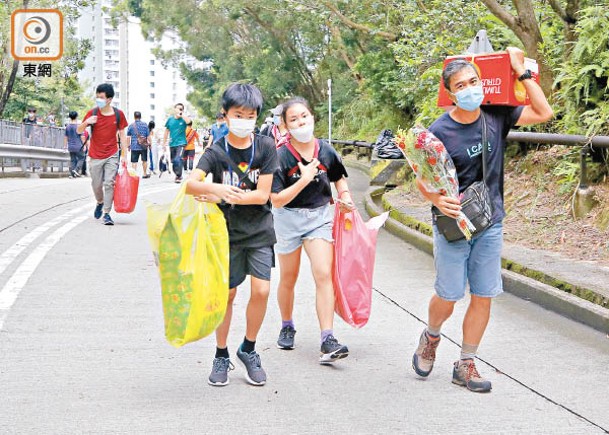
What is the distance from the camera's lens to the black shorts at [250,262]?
5.48 m

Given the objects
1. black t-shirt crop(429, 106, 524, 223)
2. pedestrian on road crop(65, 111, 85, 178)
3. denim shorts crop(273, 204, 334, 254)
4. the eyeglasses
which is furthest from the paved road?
pedestrian on road crop(65, 111, 85, 178)

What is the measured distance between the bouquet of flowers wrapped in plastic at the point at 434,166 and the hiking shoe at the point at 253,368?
1.37m

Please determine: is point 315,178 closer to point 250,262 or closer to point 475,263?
point 250,262

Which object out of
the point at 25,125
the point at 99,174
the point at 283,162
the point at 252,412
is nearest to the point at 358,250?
the point at 283,162

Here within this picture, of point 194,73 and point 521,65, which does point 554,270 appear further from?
point 194,73

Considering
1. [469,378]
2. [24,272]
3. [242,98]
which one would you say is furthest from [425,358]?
[24,272]

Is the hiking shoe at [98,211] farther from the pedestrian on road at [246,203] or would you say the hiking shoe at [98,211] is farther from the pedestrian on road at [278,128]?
the pedestrian on road at [246,203]

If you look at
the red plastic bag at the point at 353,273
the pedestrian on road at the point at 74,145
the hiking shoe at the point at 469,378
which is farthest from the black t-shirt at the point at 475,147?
the pedestrian on road at the point at 74,145

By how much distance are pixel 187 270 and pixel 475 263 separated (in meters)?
1.59

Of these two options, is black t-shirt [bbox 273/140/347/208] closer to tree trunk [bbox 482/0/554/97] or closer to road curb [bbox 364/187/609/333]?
road curb [bbox 364/187/609/333]

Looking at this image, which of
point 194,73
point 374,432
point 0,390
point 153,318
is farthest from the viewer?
point 194,73

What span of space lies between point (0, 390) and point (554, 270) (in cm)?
480

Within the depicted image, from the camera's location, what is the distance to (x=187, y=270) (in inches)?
195

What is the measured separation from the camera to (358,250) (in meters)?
6.14
